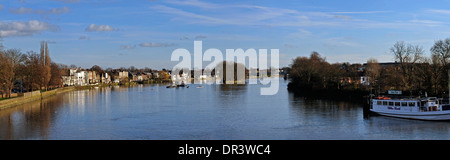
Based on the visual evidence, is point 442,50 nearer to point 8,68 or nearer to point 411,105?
point 411,105

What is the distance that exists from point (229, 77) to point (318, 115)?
89.4m

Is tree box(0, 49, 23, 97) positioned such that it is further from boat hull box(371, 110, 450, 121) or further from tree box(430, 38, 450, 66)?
tree box(430, 38, 450, 66)

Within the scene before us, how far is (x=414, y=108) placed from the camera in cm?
2666

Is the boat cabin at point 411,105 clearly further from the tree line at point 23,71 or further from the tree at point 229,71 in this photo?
the tree at point 229,71

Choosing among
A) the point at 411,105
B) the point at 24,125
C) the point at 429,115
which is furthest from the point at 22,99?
the point at 429,115

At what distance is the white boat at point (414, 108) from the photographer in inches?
1001

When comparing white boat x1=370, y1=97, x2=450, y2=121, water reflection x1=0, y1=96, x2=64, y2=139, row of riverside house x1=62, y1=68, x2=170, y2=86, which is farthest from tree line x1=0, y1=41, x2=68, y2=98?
white boat x1=370, y1=97, x2=450, y2=121

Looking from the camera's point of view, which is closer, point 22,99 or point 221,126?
point 221,126

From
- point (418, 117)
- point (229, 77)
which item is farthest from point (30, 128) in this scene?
point (229, 77)

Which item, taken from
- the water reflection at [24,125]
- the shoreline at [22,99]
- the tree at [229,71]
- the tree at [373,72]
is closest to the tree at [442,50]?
the tree at [373,72]

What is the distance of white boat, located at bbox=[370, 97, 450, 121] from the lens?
25438 mm
